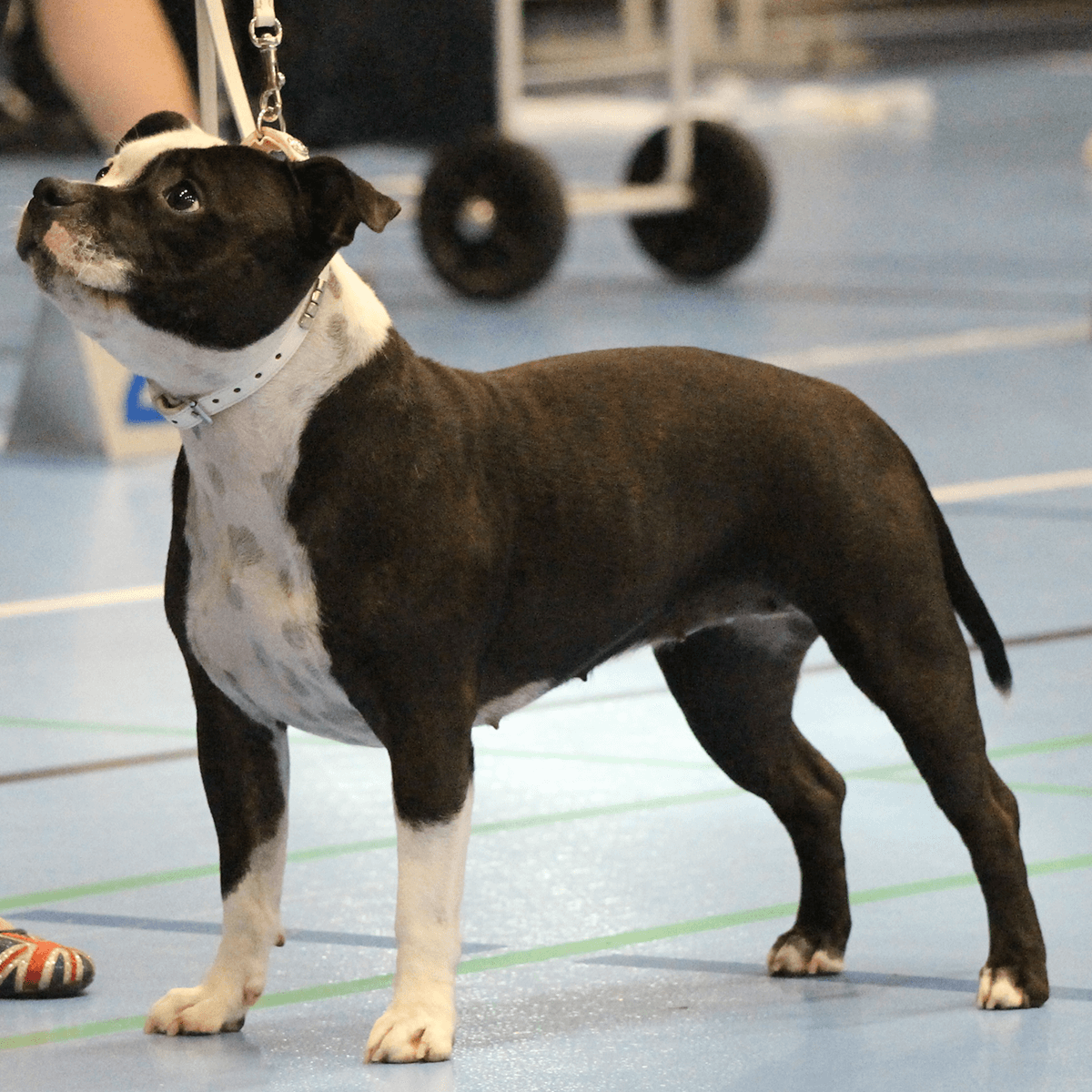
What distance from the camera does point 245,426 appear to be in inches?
97.7

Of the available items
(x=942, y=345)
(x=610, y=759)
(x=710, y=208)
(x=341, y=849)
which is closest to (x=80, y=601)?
(x=610, y=759)

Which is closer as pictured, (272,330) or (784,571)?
(272,330)

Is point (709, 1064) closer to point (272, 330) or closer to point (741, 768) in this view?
point (741, 768)

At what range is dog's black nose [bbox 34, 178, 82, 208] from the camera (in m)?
2.31

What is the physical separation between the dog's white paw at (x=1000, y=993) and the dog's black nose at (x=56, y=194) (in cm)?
146

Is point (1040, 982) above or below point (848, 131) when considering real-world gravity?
above

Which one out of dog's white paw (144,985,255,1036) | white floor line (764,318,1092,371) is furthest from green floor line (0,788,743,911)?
white floor line (764,318,1092,371)

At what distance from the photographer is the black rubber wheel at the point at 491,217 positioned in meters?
9.06

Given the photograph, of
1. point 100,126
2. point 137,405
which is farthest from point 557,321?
point 100,126

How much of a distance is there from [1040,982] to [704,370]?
88cm

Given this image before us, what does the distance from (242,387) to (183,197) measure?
0.73 feet

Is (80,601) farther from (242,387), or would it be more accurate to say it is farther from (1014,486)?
(242,387)

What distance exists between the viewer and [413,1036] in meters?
2.55

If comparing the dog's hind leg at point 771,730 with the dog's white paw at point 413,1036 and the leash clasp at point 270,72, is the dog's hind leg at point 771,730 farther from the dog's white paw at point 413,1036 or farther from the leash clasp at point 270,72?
the leash clasp at point 270,72
